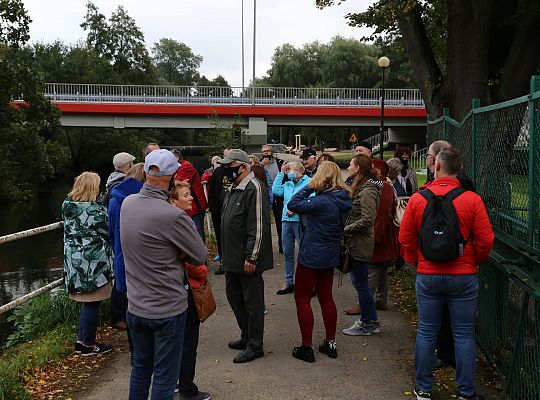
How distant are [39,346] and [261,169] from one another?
13.6 feet

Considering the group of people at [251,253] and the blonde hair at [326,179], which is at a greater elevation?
the blonde hair at [326,179]

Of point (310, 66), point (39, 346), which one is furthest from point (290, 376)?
point (310, 66)

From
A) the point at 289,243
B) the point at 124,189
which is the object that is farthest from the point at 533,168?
the point at 289,243

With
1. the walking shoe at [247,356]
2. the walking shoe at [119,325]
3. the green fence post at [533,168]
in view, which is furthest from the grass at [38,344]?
the green fence post at [533,168]

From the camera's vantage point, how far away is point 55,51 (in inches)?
2408

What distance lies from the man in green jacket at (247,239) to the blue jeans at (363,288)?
1.04m

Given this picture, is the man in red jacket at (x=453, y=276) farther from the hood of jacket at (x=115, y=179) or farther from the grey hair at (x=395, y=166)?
the grey hair at (x=395, y=166)

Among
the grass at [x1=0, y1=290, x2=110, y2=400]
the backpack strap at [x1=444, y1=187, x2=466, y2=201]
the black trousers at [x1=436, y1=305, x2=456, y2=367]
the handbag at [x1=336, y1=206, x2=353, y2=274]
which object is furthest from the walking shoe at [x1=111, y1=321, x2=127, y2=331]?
the backpack strap at [x1=444, y1=187, x2=466, y2=201]

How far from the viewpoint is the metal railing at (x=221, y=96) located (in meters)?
40.6

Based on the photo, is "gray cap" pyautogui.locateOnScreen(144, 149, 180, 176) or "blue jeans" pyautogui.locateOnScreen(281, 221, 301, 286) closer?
"gray cap" pyautogui.locateOnScreen(144, 149, 180, 176)

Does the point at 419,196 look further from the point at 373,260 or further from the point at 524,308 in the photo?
the point at 373,260

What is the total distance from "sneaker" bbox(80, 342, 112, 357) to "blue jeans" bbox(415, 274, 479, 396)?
122 inches

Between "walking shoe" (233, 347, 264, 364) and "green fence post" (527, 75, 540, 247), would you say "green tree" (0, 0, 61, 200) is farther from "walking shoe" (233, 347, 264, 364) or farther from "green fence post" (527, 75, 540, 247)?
"green fence post" (527, 75, 540, 247)

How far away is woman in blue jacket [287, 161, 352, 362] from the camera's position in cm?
541
